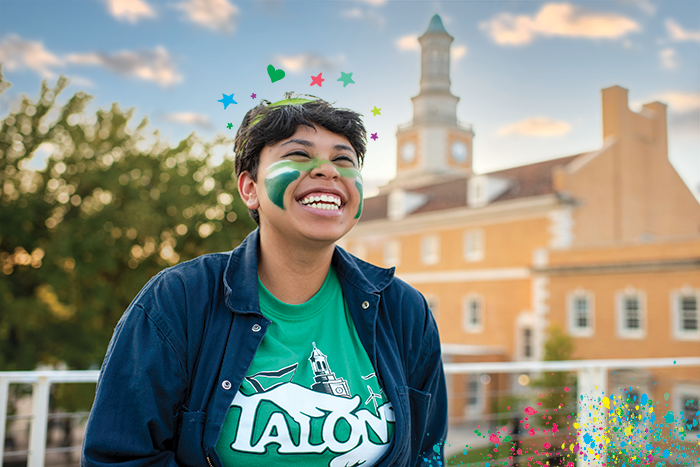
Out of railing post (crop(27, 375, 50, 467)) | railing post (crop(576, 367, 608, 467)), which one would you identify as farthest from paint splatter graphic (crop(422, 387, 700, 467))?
railing post (crop(27, 375, 50, 467))

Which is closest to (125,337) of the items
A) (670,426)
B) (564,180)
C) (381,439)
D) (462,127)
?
(381,439)

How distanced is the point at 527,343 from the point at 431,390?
1018 inches

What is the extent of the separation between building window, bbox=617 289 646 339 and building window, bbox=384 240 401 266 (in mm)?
12737

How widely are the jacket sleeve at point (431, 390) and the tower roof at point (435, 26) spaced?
55752 mm

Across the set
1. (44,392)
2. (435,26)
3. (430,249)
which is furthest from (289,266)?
(435,26)

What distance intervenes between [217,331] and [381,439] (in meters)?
0.59

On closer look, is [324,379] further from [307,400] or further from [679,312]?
[679,312]

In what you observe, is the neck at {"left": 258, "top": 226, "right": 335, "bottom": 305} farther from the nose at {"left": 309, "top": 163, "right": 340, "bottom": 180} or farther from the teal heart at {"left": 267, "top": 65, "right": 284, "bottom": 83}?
the teal heart at {"left": 267, "top": 65, "right": 284, "bottom": 83}

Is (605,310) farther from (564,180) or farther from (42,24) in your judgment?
(42,24)

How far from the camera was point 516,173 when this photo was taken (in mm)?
30297

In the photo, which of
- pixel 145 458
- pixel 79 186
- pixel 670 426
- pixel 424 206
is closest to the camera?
pixel 145 458

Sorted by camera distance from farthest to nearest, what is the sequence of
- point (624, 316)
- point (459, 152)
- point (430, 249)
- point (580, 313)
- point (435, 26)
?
point (435, 26) → point (459, 152) → point (430, 249) → point (580, 313) → point (624, 316)

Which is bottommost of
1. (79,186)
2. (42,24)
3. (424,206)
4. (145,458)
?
(145,458)

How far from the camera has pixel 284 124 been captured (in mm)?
1821
